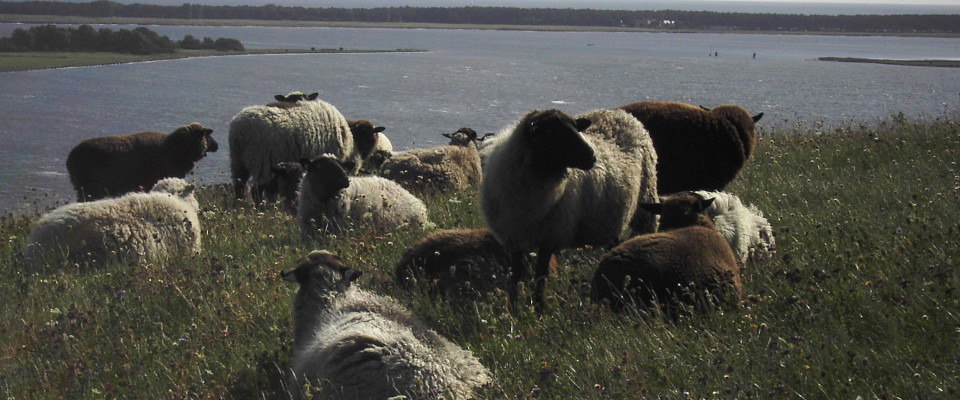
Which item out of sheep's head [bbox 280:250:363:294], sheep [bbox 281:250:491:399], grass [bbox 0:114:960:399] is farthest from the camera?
sheep's head [bbox 280:250:363:294]

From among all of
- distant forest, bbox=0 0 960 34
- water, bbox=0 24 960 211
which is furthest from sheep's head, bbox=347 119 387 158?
distant forest, bbox=0 0 960 34

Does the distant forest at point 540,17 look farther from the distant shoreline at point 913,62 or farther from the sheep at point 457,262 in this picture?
the sheep at point 457,262

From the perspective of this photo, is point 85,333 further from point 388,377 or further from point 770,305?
point 770,305

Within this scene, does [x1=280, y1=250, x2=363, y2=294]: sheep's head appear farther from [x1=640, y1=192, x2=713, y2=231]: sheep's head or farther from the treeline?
the treeline

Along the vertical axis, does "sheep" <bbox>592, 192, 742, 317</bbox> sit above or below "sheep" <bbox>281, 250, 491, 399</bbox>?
above

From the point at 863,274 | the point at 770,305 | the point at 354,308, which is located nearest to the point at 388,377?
the point at 354,308

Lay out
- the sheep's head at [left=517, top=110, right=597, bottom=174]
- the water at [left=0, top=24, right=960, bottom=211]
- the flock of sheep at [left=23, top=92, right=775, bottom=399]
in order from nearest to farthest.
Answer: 1. the flock of sheep at [left=23, top=92, right=775, bottom=399]
2. the sheep's head at [left=517, top=110, right=597, bottom=174]
3. the water at [left=0, top=24, right=960, bottom=211]

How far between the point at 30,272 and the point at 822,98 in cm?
3648

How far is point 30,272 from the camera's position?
870cm

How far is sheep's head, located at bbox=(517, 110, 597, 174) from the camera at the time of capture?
5.82m

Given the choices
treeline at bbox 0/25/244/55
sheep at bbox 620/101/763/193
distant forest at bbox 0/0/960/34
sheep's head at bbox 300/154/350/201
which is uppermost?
distant forest at bbox 0/0/960/34

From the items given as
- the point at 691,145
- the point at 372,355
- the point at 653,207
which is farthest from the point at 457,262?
the point at 691,145

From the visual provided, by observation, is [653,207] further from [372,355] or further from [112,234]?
[112,234]

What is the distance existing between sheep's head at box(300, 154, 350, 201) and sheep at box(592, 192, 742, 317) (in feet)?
14.0
